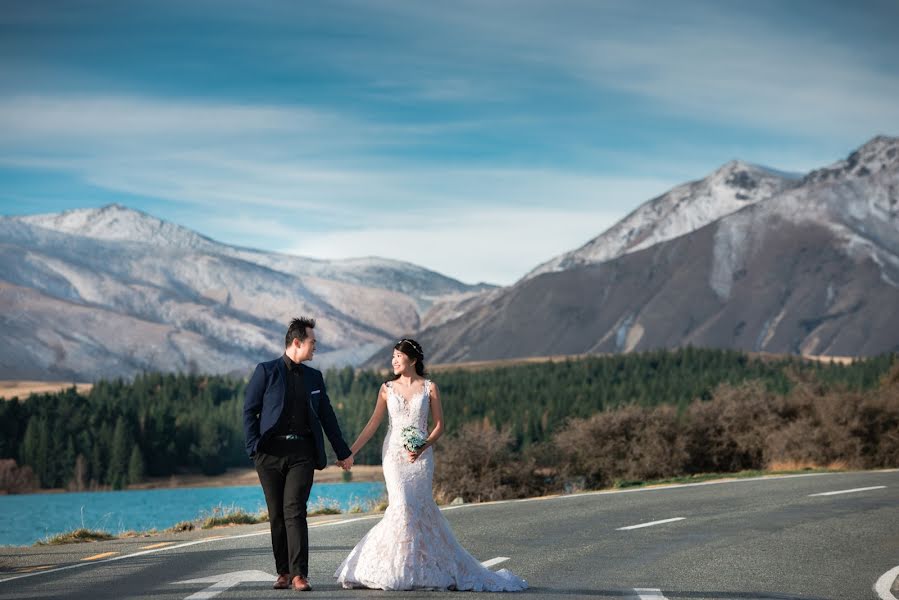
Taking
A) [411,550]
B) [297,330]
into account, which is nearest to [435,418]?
[411,550]

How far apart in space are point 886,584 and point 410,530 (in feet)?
14.9

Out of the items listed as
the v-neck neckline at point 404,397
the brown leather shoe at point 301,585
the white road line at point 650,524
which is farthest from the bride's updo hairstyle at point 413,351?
the white road line at point 650,524

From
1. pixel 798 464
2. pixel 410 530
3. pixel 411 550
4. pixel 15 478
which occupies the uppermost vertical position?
pixel 410 530

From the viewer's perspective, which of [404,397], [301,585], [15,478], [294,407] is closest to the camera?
[301,585]

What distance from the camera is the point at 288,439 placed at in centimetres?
1106

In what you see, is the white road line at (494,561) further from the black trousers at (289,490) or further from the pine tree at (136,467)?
the pine tree at (136,467)

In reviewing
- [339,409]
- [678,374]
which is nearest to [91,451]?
[339,409]

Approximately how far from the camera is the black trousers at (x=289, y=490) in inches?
432

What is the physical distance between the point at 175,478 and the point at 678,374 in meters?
72.2

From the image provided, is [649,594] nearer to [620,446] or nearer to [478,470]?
[478,470]

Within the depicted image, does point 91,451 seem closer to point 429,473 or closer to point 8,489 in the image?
point 8,489

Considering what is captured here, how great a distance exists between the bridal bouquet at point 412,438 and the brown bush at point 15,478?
396 feet

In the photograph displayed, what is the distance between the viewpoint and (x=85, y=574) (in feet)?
40.5

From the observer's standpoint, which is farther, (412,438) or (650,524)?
(650,524)
